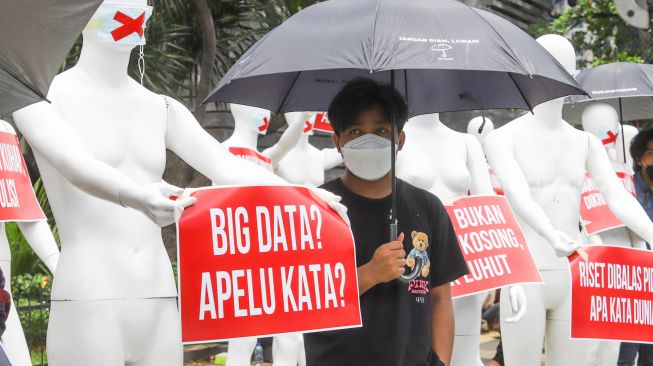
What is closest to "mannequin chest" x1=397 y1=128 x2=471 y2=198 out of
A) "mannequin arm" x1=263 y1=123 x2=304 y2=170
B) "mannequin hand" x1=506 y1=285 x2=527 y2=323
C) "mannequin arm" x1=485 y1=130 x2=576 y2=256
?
"mannequin arm" x1=485 y1=130 x2=576 y2=256

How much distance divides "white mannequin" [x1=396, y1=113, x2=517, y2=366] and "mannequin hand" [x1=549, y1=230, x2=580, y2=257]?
0.90 m

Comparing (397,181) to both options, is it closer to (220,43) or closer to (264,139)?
(220,43)

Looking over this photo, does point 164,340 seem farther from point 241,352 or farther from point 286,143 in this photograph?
point 286,143

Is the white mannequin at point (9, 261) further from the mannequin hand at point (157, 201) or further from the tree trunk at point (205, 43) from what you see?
the tree trunk at point (205, 43)

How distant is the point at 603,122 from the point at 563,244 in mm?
3667

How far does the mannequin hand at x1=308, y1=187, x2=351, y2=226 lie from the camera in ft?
12.2

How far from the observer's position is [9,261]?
592 centimetres

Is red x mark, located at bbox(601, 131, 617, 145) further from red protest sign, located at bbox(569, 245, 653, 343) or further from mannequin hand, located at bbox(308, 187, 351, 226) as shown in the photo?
mannequin hand, located at bbox(308, 187, 351, 226)

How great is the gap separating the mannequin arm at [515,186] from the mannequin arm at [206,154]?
1.92 metres

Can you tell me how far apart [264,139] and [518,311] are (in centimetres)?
896

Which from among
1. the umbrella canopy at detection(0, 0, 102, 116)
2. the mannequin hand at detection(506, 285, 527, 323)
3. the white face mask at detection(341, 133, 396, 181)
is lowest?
the mannequin hand at detection(506, 285, 527, 323)

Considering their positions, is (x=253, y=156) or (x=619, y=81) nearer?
(x=253, y=156)

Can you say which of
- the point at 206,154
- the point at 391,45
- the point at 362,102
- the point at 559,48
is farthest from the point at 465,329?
the point at 391,45

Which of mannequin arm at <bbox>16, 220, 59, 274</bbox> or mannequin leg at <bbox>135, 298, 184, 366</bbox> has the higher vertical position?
mannequin arm at <bbox>16, 220, 59, 274</bbox>
